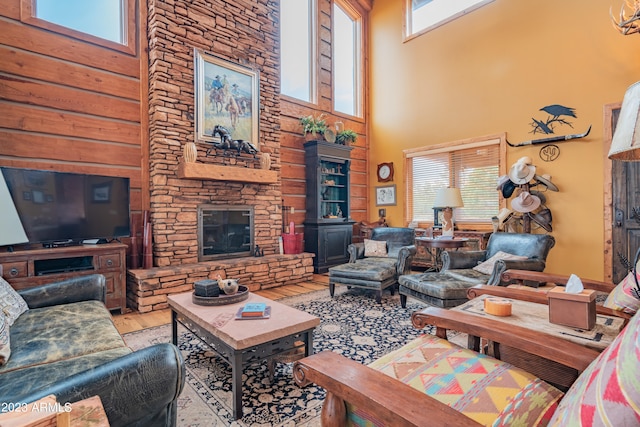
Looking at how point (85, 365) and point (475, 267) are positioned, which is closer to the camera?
point (85, 365)

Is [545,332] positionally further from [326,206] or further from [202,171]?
[326,206]

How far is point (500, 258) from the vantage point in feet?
10.5

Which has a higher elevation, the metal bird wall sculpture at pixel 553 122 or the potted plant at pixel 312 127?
the potted plant at pixel 312 127

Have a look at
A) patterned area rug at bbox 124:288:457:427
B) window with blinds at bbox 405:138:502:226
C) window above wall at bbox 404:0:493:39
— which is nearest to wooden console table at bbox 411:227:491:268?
window with blinds at bbox 405:138:502:226

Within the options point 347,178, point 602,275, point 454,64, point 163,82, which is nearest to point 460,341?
point 602,275

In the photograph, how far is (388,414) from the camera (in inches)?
30.8

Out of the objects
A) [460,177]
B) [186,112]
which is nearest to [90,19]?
[186,112]

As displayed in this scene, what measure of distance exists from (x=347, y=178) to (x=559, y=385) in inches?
184

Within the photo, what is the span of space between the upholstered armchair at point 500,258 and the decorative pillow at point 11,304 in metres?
3.31

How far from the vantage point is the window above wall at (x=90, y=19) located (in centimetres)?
322

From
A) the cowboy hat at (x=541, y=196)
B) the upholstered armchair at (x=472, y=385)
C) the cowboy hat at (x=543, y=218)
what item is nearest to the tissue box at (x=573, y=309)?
the upholstered armchair at (x=472, y=385)

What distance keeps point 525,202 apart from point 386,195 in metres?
2.51

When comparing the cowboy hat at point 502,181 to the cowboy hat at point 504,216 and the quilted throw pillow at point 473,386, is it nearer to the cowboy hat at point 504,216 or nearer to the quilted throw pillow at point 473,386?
the cowboy hat at point 504,216

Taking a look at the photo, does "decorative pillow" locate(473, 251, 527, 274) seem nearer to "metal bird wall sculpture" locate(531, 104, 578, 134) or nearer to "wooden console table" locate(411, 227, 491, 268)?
"wooden console table" locate(411, 227, 491, 268)
